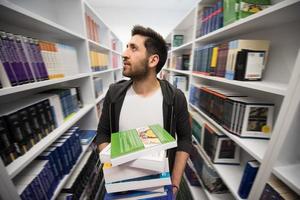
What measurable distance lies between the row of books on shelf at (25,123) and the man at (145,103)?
36cm

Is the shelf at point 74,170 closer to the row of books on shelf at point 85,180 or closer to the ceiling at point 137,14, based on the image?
the row of books on shelf at point 85,180

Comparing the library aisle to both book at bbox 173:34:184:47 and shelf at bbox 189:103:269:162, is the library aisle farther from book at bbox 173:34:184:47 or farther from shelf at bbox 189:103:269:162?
book at bbox 173:34:184:47

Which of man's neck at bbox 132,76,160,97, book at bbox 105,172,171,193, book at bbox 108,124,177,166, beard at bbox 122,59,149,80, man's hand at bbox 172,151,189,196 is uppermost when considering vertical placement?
beard at bbox 122,59,149,80

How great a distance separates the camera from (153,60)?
1.08 metres

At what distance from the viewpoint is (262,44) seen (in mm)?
919

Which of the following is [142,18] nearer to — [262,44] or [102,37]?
[102,37]

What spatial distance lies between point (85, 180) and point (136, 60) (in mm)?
1199

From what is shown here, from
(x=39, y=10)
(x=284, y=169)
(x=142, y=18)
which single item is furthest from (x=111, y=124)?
(x=142, y=18)

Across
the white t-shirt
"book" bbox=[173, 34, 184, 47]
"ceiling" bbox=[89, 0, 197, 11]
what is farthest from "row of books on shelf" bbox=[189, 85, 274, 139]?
"ceiling" bbox=[89, 0, 197, 11]

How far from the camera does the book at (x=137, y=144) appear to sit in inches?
19.1

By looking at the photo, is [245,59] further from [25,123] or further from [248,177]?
[25,123]

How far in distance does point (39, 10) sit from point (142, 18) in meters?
3.70

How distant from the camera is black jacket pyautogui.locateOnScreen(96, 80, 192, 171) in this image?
100 centimetres

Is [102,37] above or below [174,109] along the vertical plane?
above
